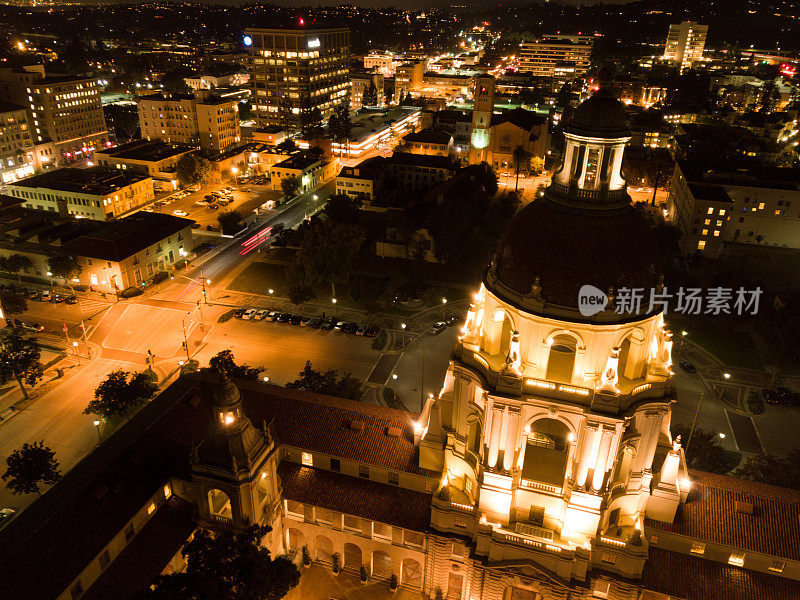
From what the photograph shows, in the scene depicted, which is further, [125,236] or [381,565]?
[125,236]

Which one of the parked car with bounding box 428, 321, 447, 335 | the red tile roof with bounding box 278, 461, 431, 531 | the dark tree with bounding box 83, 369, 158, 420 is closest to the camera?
the red tile roof with bounding box 278, 461, 431, 531

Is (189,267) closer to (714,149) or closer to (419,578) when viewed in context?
(419,578)

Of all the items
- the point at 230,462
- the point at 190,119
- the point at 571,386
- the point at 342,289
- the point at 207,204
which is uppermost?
the point at 571,386

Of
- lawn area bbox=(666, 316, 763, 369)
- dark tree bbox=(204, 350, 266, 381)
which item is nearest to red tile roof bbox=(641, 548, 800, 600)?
dark tree bbox=(204, 350, 266, 381)

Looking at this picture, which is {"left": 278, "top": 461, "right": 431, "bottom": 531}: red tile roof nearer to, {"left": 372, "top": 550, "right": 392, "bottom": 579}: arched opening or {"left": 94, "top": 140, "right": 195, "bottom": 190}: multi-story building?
{"left": 372, "top": 550, "right": 392, "bottom": 579}: arched opening

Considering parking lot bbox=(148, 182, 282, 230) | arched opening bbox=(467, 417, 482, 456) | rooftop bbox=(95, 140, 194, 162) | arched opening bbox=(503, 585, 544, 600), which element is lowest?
parking lot bbox=(148, 182, 282, 230)

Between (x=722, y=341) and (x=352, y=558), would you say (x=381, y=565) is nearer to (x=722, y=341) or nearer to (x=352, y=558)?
(x=352, y=558)

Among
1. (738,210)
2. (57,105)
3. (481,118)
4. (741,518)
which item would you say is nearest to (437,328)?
(741,518)

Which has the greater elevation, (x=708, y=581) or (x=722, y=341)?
(x=708, y=581)
